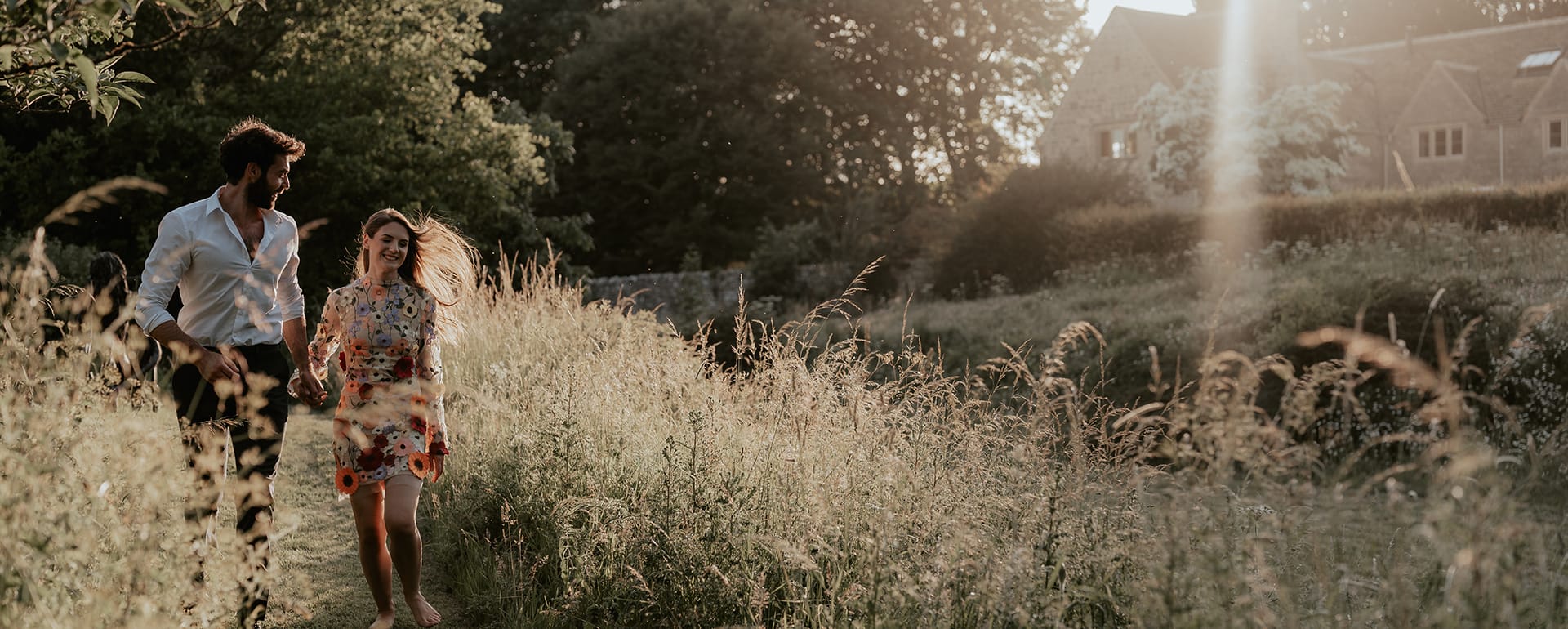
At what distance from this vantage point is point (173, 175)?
17.0 m

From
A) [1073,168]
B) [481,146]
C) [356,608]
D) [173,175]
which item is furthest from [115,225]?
[1073,168]

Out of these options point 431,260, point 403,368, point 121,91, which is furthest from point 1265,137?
point 121,91

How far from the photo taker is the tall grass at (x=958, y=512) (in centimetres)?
281

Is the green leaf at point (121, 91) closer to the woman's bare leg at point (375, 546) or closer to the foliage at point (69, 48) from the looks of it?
the foliage at point (69, 48)

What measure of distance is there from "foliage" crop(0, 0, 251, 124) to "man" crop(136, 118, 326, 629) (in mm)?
553

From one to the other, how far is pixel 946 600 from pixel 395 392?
2328mm

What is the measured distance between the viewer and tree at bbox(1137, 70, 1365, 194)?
97.9 ft

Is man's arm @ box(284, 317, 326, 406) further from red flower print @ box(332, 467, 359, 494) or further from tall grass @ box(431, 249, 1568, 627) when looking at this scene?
tall grass @ box(431, 249, 1568, 627)

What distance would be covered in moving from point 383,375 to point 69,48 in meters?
2.19

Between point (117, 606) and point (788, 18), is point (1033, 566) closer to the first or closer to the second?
point (117, 606)

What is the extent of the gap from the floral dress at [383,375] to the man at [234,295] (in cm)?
23

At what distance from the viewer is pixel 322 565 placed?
19.4ft

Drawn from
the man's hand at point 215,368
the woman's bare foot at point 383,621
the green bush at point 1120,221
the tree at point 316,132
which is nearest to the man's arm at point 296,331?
the man's hand at point 215,368

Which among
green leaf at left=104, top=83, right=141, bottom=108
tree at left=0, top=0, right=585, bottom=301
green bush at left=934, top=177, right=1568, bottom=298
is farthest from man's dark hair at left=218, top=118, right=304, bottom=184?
green bush at left=934, top=177, right=1568, bottom=298
